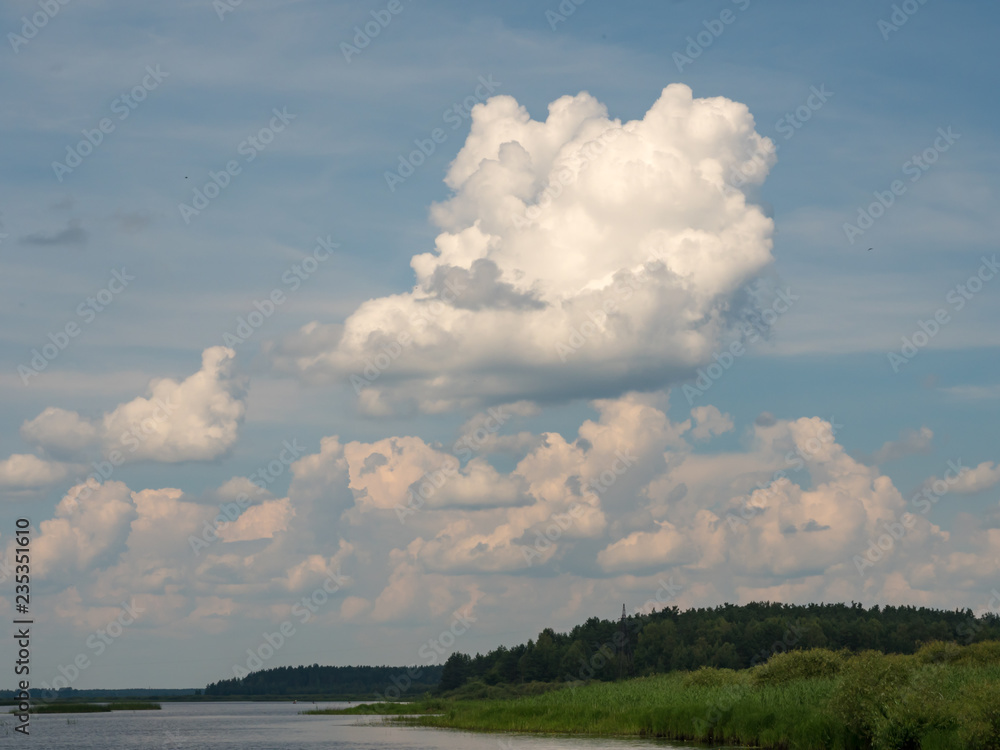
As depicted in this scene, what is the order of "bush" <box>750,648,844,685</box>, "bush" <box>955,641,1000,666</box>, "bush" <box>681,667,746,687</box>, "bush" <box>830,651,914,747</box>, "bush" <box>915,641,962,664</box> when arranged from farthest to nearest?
"bush" <box>681,667,746,687</box> → "bush" <box>915,641,962,664</box> → "bush" <box>750,648,844,685</box> → "bush" <box>955,641,1000,666</box> → "bush" <box>830,651,914,747</box>

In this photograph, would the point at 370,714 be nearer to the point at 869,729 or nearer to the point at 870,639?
the point at 870,639

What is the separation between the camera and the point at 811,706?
61000 millimetres

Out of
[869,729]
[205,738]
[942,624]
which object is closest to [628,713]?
[869,729]

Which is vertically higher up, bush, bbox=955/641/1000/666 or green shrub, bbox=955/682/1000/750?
bush, bbox=955/641/1000/666

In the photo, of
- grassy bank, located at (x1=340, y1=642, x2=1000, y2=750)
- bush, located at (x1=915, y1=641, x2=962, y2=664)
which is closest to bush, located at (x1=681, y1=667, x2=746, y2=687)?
grassy bank, located at (x1=340, y1=642, x2=1000, y2=750)

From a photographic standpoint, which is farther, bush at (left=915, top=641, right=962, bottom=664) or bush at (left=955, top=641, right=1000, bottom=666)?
bush at (left=915, top=641, right=962, bottom=664)

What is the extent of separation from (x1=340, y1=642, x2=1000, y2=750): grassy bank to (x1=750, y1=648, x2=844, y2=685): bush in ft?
0.25

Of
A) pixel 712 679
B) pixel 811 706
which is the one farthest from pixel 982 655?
pixel 811 706

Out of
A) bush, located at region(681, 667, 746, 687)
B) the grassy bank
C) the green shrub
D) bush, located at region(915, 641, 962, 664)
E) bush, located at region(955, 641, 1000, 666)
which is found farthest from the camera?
bush, located at region(681, 667, 746, 687)

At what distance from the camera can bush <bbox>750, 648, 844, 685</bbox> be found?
252 ft

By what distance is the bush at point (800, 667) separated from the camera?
76875mm

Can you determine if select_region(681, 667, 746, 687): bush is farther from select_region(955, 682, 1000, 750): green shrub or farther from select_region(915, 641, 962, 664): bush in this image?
select_region(955, 682, 1000, 750): green shrub

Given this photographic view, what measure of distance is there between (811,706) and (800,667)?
17.3 meters

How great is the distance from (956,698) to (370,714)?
142210mm
